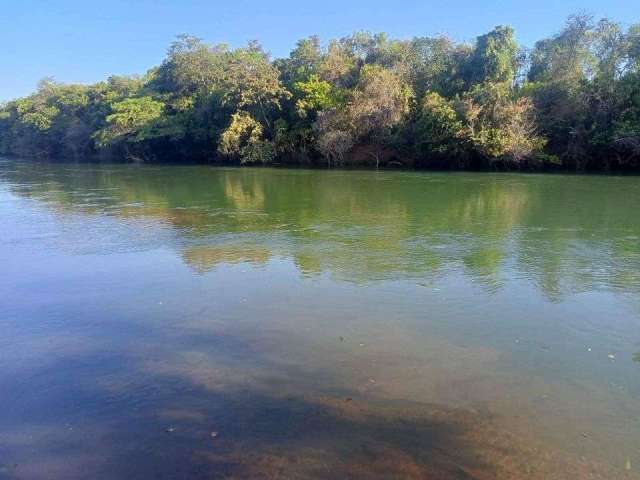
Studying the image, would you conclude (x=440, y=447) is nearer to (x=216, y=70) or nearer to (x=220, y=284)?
(x=220, y=284)

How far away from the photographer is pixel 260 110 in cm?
3966

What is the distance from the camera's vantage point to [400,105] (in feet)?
108

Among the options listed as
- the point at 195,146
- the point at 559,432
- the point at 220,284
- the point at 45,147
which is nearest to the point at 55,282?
the point at 220,284

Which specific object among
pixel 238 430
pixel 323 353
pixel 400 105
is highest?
pixel 400 105

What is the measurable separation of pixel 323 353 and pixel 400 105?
97.7ft

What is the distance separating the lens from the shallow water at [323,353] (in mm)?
3716

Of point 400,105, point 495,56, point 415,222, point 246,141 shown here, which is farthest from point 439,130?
point 415,222

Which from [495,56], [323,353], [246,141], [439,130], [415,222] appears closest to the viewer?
[323,353]

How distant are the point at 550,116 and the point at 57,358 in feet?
98.5

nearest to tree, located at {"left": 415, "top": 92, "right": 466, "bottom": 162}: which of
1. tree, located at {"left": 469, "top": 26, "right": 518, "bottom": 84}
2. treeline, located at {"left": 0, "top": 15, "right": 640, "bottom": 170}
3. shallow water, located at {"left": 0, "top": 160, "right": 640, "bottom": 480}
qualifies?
treeline, located at {"left": 0, "top": 15, "right": 640, "bottom": 170}

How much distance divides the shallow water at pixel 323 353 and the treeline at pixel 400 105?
707 inches

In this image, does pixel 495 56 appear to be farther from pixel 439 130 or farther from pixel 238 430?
pixel 238 430

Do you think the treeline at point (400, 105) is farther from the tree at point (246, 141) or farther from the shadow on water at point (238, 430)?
the shadow on water at point (238, 430)

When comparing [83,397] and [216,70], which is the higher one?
[216,70]
